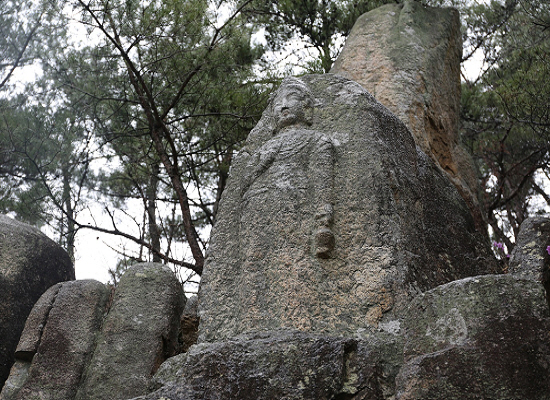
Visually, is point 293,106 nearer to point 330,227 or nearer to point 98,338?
point 330,227

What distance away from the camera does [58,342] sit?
16.0 feet

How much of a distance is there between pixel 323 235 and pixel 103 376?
191 centimetres

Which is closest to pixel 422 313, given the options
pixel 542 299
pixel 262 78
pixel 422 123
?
pixel 542 299

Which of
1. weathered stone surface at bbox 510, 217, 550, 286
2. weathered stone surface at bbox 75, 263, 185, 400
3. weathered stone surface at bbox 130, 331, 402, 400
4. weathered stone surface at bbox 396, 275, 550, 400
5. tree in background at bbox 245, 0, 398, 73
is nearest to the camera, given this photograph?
weathered stone surface at bbox 396, 275, 550, 400

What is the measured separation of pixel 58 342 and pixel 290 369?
2306 mm

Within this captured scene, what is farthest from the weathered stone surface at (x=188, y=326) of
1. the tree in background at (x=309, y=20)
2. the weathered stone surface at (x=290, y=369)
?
the tree in background at (x=309, y=20)

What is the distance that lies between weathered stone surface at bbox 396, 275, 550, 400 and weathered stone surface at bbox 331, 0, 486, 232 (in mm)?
3154

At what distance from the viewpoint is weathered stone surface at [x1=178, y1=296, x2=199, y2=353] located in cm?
488

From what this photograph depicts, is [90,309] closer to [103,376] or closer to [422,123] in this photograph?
[103,376]

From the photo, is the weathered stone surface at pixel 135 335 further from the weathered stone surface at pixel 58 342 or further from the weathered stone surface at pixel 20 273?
the weathered stone surface at pixel 20 273

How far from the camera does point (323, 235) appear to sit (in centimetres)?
409

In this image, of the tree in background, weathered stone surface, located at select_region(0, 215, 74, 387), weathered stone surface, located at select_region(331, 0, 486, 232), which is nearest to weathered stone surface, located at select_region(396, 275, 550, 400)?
weathered stone surface, located at select_region(331, 0, 486, 232)

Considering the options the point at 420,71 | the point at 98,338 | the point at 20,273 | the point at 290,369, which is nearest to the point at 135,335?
the point at 98,338

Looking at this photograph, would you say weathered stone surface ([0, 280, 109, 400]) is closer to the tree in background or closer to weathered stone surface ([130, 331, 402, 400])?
weathered stone surface ([130, 331, 402, 400])
